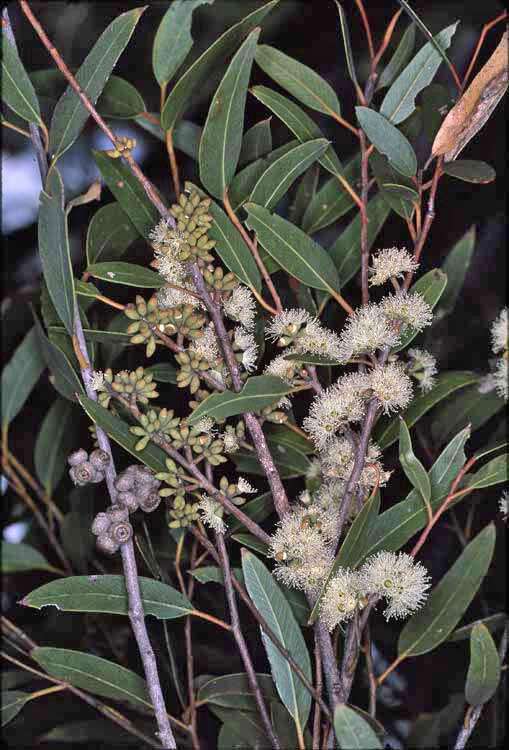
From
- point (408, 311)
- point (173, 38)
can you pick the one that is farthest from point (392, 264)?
point (173, 38)

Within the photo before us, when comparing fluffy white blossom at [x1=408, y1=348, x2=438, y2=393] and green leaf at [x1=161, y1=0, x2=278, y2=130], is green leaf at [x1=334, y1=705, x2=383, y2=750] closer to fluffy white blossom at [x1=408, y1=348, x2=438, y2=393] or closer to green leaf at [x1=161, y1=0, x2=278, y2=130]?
fluffy white blossom at [x1=408, y1=348, x2=438, y2=393]

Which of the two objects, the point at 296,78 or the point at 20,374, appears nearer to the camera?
the point at 296,78

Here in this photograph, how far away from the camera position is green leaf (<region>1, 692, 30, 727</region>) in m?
0.72

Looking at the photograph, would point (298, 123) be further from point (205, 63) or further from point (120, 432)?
point (120, 432)

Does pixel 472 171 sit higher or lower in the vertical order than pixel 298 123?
lower

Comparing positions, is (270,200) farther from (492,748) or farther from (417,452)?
(492,748)

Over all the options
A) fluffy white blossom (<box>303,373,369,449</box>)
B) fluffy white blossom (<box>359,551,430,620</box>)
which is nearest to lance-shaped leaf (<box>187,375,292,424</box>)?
fluffy white blossom (<box>303,373,369,449</box>)

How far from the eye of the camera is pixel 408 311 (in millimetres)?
611

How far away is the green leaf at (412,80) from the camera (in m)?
0.68

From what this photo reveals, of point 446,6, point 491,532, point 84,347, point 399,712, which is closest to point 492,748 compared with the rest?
point 399,712

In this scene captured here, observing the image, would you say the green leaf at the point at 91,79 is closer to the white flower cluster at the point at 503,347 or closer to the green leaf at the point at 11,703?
the white flower cluster at the point at 503,347

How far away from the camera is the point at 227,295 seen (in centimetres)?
64

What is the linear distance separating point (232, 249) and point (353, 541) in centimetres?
23

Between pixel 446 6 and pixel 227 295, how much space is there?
0.56 metres
